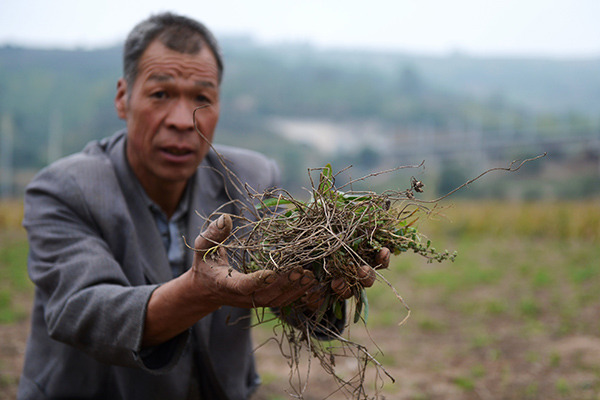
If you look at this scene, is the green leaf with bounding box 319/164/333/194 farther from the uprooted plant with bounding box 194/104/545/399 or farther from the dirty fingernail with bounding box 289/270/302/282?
the dirty fingernail with bounding box 289/270/302/282

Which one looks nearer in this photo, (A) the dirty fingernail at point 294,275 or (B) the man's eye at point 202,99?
(A) the dirty fingernail at point 294,275

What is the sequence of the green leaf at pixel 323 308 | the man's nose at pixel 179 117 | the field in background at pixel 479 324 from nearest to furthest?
the green leaf at pixel 323 308 < the man's nose at pixel 179 117 < the field in background at pixel 479 324

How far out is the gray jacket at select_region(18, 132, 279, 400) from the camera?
1801 millimetres

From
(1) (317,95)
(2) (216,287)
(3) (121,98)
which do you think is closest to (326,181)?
(2) (216,287)

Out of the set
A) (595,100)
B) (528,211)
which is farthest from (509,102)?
(528,211)

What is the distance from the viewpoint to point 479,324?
5848 millimetres

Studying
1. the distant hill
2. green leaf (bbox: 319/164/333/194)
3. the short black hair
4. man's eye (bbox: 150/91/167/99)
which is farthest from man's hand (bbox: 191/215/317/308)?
the distant hill

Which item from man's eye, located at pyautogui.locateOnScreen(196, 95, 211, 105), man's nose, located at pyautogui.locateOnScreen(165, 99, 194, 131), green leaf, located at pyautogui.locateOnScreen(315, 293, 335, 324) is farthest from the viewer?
man's eye, located at pyautogui.locateOnScreen(196, 95, 211, 105)

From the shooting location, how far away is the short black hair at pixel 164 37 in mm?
2160

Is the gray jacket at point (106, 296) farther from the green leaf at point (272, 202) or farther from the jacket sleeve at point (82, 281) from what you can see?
the green leaf at point (272, 202)

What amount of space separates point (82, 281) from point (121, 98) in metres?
0.88

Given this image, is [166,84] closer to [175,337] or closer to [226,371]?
[175,337]

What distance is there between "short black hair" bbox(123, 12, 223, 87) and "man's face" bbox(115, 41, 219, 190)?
1.1 inches

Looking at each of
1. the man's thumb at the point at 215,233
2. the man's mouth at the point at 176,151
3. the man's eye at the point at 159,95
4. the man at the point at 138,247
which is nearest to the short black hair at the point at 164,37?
the man at the point at 138,247
